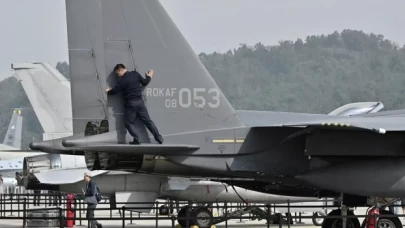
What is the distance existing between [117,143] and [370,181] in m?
4.24

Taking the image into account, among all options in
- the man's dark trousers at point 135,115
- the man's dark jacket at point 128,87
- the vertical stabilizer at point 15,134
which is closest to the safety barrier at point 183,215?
the man's dark trousers at point 135,115

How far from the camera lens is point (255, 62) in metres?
109

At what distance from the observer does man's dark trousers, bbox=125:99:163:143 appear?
16125 millimetres

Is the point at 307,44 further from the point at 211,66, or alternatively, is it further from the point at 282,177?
the point at 282,177

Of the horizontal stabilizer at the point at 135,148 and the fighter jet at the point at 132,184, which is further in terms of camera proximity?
the fighter jet at the point at 132,184

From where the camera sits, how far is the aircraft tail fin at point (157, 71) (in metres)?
16.5

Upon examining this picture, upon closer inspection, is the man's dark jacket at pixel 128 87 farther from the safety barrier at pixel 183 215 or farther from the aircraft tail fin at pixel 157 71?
the safety barrier at pixel 183 215

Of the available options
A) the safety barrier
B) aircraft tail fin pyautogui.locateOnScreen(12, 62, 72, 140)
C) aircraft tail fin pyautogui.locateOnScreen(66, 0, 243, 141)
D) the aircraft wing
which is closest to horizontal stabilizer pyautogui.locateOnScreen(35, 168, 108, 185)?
the safety barrier

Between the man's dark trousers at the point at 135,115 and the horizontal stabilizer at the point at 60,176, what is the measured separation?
814cm

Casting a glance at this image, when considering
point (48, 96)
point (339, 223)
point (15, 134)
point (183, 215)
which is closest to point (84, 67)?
point (339, 223)

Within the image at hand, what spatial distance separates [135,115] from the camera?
16234 mm

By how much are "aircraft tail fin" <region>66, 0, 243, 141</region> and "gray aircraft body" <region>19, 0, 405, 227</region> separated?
17mm

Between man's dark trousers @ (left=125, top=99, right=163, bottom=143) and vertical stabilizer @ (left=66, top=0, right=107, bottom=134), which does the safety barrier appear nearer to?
man's dark trousers @ (left=125, top=99, right=163, bottom=143)

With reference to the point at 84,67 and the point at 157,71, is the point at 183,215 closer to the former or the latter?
the point at 84,67
